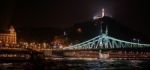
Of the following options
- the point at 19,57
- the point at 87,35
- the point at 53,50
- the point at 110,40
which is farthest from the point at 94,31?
the point at 19,57

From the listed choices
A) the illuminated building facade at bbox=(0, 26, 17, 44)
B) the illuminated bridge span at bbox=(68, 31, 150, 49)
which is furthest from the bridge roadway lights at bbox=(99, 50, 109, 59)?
the illuminated building facade at bbox=(0, 26, 17, 44)

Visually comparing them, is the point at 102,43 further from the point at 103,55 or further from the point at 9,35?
the point at 9,35

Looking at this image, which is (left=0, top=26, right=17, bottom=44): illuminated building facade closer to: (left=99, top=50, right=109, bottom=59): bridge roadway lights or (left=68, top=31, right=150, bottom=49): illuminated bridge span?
(left=68, top=31, right=150, bottom=49): illuminated bridge span

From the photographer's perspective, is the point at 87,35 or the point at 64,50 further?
the point at 87,35

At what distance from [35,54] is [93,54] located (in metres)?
45.7

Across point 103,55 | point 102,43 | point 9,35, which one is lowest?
point 103,55

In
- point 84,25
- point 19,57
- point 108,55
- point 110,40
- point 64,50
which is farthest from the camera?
point 84,25

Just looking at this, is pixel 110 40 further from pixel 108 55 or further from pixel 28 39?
pixel 28 39

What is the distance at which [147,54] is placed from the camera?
3718 inches

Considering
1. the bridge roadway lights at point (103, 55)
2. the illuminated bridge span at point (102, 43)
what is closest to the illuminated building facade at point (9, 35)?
the illuminated bridge span at point (102, 43)

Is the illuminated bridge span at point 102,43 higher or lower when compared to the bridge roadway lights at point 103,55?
higher

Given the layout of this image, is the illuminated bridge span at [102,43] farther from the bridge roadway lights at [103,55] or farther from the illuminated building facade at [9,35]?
the illuminated building facade at [9,35]

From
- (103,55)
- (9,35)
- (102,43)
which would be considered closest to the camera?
(103,55)

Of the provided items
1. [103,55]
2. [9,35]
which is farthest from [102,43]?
[9,35]
